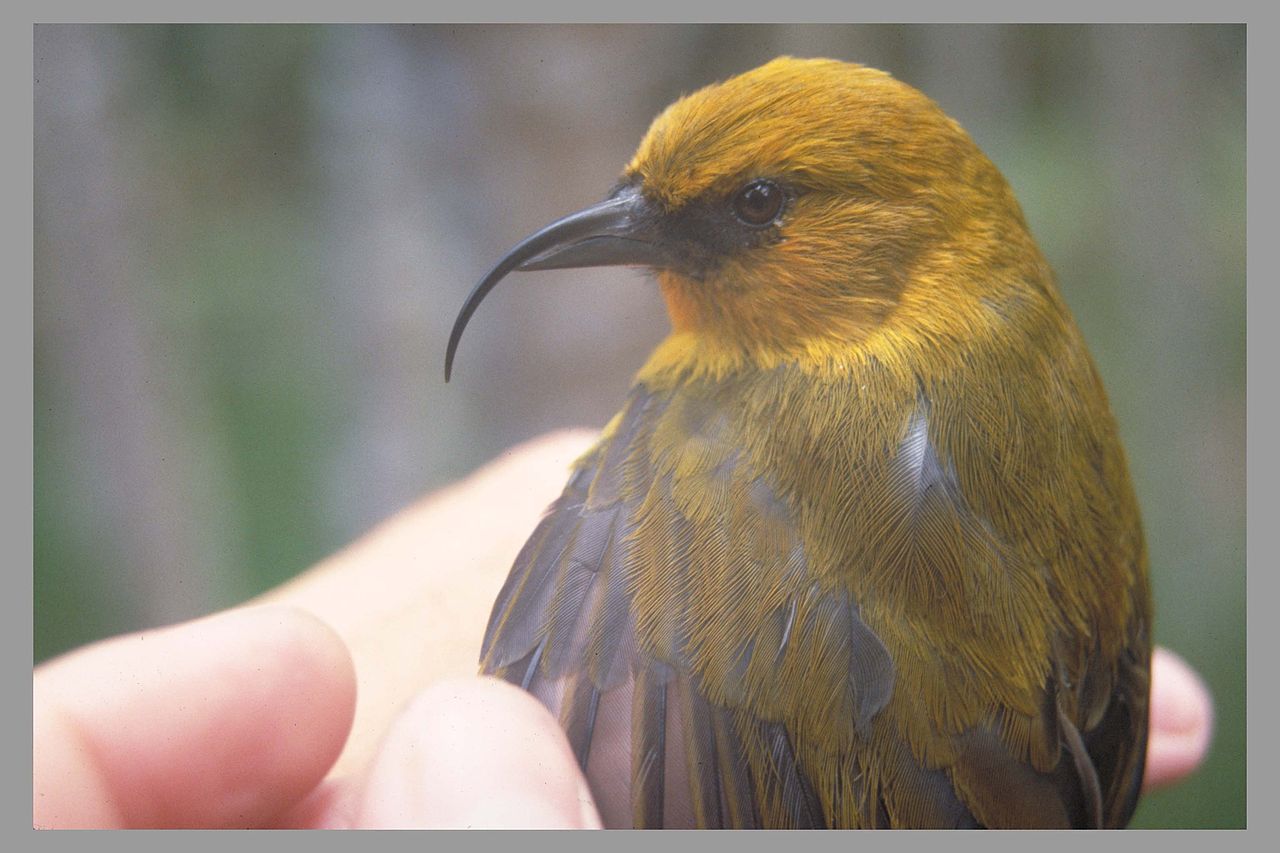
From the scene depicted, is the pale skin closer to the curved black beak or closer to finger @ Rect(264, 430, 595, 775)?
finger @ Rect(264, 430, 595, 775)

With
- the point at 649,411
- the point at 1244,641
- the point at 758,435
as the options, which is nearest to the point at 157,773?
the point at 649,411

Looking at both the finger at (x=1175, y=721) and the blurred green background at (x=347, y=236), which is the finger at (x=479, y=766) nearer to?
the blurred green background at (x=347, y=236)

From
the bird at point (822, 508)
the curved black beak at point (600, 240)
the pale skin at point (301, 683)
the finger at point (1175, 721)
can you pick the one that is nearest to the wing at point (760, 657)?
the bird at point (822, 508)

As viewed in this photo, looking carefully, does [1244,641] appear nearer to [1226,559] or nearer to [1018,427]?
[1226,559]

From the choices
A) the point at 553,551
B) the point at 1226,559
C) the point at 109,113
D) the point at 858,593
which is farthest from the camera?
the point at 1226,559

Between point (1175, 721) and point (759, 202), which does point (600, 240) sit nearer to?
point (759, 202)

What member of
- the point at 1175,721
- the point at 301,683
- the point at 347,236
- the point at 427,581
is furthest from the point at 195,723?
the point at 1175,721

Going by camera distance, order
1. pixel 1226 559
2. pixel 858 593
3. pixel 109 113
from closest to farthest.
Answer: pixel 858 593 → pixel 109 113 → pixel 1226 559
